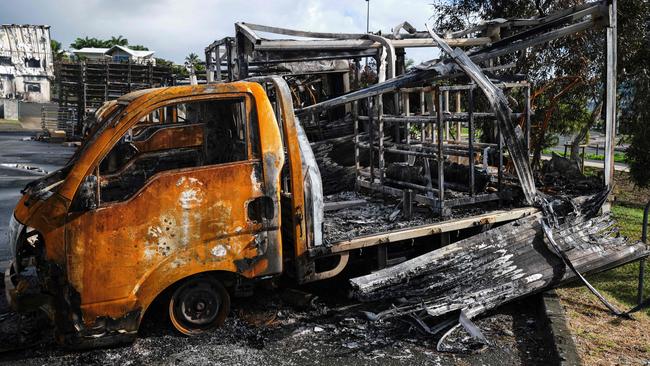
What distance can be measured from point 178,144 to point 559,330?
13.1ft

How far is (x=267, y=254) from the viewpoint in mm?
4805

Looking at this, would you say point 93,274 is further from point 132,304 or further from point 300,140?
point 300,140

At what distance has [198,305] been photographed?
475 cm

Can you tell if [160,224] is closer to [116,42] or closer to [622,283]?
[622,283]

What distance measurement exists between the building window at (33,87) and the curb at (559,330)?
54595mm

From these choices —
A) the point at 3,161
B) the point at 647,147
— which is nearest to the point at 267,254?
the point at 647,147

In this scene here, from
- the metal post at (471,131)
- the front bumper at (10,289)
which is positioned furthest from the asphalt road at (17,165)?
the metal post at (471,131)

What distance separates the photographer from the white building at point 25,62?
4909 centimetres

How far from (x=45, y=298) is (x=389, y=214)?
136 inches

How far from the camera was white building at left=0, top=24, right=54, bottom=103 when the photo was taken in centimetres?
4909

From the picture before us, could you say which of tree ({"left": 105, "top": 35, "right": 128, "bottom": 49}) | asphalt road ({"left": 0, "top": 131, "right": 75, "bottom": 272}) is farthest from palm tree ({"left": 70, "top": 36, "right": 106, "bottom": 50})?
asphalt road ({"left": 0, "top": 131, "right": 75, "bottom": 272})

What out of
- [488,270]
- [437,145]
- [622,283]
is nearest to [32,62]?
[437,145]

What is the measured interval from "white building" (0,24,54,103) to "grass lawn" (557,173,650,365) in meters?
52.7

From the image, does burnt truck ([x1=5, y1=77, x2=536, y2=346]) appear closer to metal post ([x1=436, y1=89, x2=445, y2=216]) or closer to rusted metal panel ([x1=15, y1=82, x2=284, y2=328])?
rusted metal panel ([x1=15, y1=82, x2=284, y2=328])
